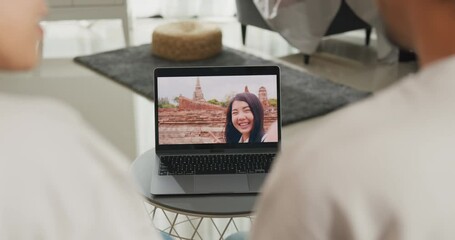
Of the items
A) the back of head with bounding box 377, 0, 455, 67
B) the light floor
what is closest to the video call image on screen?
the light floor

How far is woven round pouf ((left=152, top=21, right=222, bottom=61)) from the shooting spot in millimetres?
4027

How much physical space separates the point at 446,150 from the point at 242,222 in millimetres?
1905

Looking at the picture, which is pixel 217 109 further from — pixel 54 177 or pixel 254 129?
pixel 54 177

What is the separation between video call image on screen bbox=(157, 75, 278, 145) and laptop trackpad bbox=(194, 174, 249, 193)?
0.54ft

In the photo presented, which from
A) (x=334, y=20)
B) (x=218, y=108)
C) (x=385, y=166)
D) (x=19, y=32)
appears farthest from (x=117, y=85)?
(x=385, y=166)

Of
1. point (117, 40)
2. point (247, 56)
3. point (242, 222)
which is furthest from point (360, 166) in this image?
point (117, 40)

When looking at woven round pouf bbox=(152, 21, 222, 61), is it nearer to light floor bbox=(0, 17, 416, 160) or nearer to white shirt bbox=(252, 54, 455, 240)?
light floor bbox=(0, 17, 416, 160)

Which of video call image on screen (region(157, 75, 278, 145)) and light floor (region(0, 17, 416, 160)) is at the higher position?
video call image on screen (region(157, 75, 278, 145))

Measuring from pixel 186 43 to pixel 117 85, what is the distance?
1.68 ft

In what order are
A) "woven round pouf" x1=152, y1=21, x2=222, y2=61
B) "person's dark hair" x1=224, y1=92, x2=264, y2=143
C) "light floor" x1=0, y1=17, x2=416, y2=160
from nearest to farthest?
"person's dark hair" x1=224, y1=92, x2=264, y2=143, "light floor" x1=0, y1=17, x2=416, y2=160, "woven round pouf" x1=152, y1=21, x2=222, y2=61

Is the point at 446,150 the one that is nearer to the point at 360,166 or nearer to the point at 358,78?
the point at 360,166

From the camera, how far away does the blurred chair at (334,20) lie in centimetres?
405

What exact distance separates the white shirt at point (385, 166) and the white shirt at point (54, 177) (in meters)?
0.16

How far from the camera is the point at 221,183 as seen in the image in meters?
1.74
